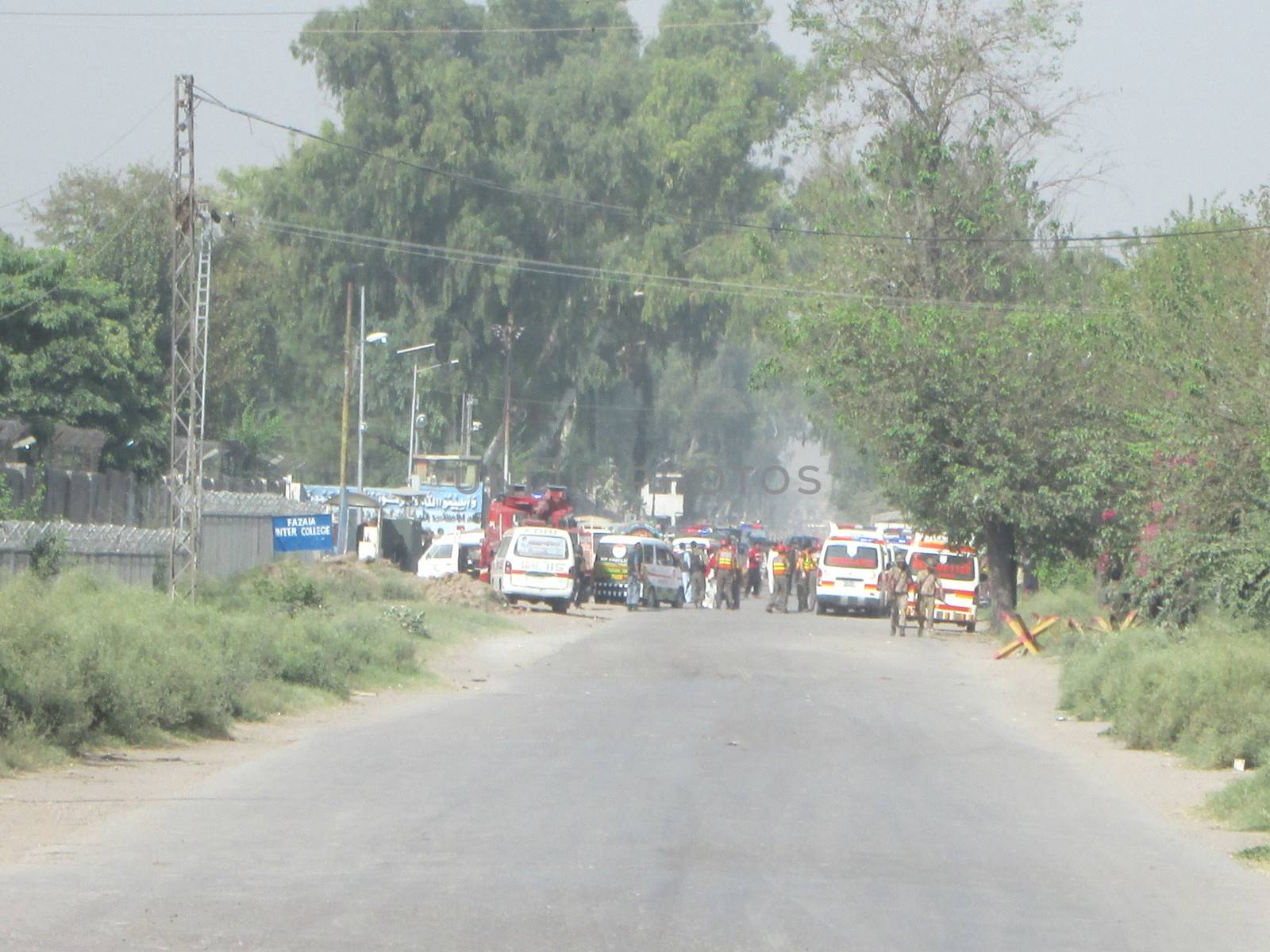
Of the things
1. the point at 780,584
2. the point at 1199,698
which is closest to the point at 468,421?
the point at 780,584

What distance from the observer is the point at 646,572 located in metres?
43.6

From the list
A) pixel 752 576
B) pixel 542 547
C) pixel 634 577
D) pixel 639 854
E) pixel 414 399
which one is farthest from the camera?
pixel 414 399

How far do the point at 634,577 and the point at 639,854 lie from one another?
32.6 m

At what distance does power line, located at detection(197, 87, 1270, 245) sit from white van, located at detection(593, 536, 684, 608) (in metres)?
9.51

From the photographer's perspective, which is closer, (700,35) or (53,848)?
(53,848)

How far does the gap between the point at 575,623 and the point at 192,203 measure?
14.5 metres

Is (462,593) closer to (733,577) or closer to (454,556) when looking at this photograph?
(454,556)

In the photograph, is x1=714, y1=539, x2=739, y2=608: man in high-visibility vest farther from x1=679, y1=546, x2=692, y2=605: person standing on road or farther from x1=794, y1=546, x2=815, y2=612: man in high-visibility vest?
x1=794, y1=546, x2=815, y2=612: man in high-visibility vest

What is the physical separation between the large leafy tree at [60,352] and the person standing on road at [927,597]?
62.2 feet

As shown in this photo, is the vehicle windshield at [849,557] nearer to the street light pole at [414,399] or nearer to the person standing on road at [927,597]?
the person standing on road at [927,597]

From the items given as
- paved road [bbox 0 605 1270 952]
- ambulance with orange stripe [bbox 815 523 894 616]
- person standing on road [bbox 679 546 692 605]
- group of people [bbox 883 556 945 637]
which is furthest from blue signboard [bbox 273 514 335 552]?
person standing on road [bbox 679 546 692 605]

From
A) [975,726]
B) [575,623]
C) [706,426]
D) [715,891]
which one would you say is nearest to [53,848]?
[715,891]

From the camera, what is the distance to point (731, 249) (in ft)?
200

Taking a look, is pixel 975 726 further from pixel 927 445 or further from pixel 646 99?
pixel 646 99
